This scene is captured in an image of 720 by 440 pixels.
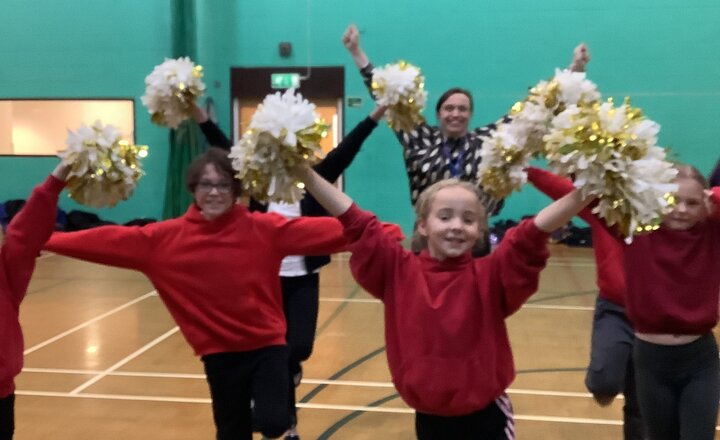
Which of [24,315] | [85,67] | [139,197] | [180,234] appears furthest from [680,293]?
[85,67]

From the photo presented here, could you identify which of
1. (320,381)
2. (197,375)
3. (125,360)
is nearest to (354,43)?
(320,381)

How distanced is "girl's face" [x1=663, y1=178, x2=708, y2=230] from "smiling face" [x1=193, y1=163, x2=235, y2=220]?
1.67m

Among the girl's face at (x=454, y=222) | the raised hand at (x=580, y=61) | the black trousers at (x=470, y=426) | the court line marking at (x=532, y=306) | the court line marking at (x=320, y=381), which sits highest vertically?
the raised hand at (x=580, y=61)

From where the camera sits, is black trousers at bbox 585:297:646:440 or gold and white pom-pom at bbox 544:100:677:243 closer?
gold and white pom-pom at bbox 544:100:677:243

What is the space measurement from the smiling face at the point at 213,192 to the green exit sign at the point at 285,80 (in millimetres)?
8351

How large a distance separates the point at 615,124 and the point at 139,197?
10646 millimetres

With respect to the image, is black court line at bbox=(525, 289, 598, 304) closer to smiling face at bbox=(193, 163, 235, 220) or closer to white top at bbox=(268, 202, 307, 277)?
white top at bbox=(268, 202, 307, 277)

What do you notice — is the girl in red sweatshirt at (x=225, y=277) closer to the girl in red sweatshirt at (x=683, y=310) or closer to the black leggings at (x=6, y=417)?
the black leggings at (x=6, y=417)

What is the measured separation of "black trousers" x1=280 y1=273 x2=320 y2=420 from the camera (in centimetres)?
366

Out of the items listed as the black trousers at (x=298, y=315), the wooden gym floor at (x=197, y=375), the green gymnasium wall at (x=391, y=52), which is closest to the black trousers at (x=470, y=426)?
the black trousers at (x=298, y=315)

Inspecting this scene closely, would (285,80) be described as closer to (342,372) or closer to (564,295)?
(564,295)

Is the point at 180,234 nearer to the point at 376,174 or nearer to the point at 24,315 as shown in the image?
the point at 24,315

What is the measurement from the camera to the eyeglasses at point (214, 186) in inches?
115

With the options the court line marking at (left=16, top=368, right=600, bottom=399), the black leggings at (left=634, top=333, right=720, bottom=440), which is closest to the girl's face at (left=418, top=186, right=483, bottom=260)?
the black leggings at (left=634, top=333, right=720, bottom=440)
